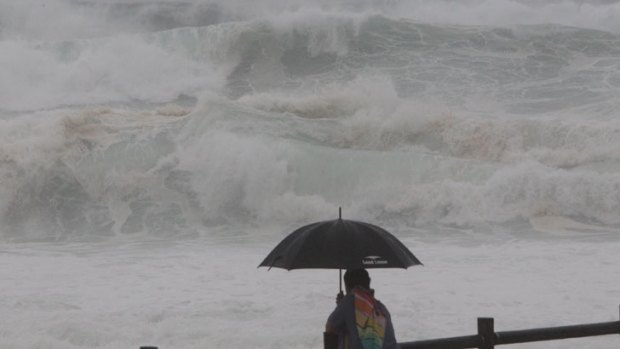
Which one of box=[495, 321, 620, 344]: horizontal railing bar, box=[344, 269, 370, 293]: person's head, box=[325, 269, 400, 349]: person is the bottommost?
box=[495, 321, 620, 344]: horizontal railing bar

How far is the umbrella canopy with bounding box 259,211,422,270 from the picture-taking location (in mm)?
4184

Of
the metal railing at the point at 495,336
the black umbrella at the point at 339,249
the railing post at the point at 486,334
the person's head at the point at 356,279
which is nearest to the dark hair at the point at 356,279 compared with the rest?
the person's head at the point at 356,279

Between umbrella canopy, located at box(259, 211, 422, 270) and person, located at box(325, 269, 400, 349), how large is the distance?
204mm

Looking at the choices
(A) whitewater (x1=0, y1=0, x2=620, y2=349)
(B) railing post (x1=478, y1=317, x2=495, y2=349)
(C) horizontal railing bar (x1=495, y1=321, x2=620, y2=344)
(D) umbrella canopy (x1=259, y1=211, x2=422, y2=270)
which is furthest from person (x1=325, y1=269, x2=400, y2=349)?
(A) whitewater (x1=0, y1=0, x2=620, y2=349)

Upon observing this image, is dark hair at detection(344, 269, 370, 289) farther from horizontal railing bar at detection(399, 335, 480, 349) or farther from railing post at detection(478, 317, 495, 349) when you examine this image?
railing post at detection(478, 317, 495, 349)

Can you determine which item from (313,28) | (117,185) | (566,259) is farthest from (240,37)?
(566,259)

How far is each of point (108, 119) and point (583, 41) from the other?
1660 centimetres

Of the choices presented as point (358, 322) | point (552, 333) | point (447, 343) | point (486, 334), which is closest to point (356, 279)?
point (358, 322)

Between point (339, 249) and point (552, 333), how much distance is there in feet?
4.84

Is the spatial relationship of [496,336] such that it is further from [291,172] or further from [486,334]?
[291,172]

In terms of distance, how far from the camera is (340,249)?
4230mm

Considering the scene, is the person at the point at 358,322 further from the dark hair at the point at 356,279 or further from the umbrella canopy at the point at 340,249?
the umbrella canopy at the point at 340,249

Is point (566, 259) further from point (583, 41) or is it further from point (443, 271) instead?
point (583, 41)

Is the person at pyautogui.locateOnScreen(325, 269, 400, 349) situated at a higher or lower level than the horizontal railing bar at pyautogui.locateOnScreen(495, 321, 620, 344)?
higher
